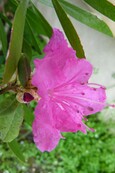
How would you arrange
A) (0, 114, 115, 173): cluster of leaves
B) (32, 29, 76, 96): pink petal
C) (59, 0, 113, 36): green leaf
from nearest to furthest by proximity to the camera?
(32, 29, 76, 96): pink petal → (59, 0, 113, 36): green leaf → (0, 114, 115, 173): cluster of leaves

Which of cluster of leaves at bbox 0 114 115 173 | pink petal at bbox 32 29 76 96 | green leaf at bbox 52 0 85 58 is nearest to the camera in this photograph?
pink petal at bbox 32 29 76 96

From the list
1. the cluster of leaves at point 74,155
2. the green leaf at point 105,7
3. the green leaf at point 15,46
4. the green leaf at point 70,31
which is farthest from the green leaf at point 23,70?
the cluster of leaves at point 74,155

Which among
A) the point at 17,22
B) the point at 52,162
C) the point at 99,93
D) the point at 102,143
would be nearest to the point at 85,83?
the point at 99,93

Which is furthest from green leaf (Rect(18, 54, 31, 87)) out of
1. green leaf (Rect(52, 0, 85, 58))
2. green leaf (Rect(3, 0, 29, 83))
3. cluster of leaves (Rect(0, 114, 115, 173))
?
cluster of leaves (Rect(0, 114, 115, 173))

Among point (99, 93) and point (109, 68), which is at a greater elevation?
point (99, 93)

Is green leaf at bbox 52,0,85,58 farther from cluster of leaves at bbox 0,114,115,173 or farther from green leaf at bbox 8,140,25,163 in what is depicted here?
cluster of leaves at bbox 0,114,115,173

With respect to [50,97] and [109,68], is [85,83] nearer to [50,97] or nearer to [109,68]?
[50,97]

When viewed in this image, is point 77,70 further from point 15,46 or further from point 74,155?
point 74,155

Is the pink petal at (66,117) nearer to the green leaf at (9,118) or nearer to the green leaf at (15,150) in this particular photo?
the green leaf at (9,118)
